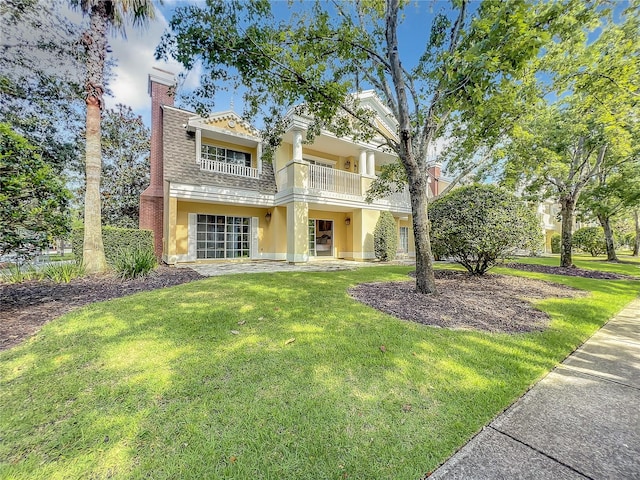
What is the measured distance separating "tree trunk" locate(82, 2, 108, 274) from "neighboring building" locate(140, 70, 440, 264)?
302cm

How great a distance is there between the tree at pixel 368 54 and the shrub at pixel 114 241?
217 inches

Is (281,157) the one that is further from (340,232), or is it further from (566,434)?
(566,434)

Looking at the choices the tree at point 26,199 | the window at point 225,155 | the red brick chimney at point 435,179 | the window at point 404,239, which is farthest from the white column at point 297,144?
the red brick chimney at point 435,179

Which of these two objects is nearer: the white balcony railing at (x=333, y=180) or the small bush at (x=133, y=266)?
the small bush at (x=133, y=266)

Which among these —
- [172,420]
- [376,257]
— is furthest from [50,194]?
[376,257]

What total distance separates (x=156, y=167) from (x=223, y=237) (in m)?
4.51

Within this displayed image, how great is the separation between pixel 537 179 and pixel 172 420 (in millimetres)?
15408

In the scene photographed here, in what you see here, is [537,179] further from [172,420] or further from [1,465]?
[1,465]

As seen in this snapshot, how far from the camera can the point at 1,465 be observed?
1586mm

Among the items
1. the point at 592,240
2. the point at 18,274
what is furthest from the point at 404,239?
the point at 18,274

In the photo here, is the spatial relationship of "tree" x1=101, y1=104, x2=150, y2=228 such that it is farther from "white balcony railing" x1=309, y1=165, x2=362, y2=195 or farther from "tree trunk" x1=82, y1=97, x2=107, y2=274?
"white balcony railing" x1=309, y1=165, x2=362, y2=195

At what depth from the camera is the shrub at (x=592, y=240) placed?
63.5 ft

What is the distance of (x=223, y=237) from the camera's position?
41.8ft

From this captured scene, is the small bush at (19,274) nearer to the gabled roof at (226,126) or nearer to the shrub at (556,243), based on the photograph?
the gabled roof at (226,126)
